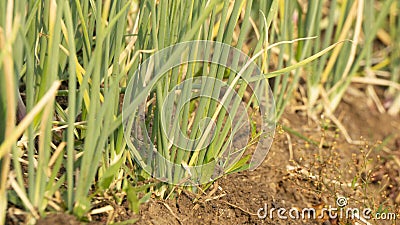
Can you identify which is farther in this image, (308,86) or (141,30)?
(308,86)

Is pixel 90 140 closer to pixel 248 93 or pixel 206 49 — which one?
pixel 206 49

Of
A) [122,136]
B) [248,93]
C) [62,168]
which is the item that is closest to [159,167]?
[122,136]

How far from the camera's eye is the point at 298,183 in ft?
4.87

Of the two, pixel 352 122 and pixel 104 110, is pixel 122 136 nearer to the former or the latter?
pixel 104 110

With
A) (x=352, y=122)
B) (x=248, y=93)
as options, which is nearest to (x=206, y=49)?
(x=248, y=93)

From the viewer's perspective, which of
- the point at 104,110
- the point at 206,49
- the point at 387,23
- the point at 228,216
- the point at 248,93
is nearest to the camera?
the point at 104,110

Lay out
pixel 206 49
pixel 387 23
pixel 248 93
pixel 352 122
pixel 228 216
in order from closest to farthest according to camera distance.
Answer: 1. pixel 206 49
2. pixel 228 216
3. pixel 248 93
4. pixel 352 122
5. pixel 387 23

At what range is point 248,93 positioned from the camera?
180 centimetres

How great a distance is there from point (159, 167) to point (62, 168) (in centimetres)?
19

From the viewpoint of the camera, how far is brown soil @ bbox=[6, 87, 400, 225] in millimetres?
1241

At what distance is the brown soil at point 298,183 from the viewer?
1.24 metres

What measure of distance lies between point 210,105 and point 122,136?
18cm

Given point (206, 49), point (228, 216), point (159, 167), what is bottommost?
point (228, 216)

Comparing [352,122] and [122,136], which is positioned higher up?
[122,136]
